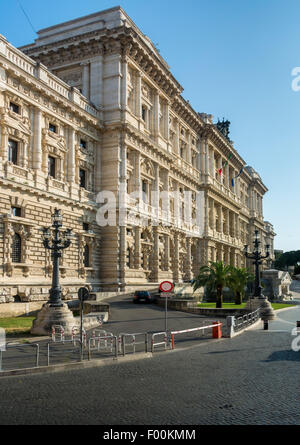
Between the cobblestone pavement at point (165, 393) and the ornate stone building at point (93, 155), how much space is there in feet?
49.9

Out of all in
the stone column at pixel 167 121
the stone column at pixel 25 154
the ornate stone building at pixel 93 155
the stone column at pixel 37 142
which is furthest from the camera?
the stone column at pixel 167 121

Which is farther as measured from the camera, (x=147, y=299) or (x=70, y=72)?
(x=70, y=72)

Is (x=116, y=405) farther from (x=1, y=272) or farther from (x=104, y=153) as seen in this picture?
(x=104, y=153)

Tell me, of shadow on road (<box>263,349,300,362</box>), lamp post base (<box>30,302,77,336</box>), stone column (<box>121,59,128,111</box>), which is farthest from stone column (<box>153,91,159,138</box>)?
shadow on road (<box>263,349,300,362</box>)

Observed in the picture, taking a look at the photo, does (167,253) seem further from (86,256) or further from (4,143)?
(4,143)

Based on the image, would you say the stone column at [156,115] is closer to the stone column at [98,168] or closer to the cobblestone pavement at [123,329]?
the stone column at [98,168]

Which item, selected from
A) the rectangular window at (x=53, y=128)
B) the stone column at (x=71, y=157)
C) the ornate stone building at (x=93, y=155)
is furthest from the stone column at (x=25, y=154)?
the stone column at (x=71, y=157)

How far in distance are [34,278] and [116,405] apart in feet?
66.6

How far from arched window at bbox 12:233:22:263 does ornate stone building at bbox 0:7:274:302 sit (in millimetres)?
59

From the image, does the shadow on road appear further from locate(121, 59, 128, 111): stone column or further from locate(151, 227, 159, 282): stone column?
locate(121, 59, 128, 111): stone column

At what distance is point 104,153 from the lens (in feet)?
115

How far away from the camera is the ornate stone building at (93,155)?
26.0 m

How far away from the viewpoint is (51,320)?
16.9 meters
